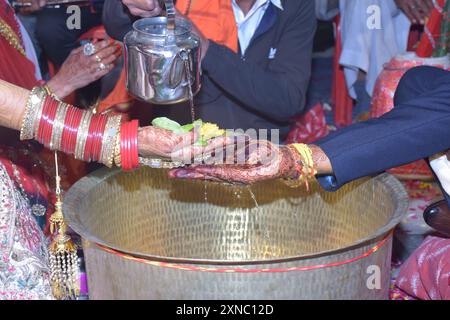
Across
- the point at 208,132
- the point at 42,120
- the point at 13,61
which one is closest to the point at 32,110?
the point at 42,120

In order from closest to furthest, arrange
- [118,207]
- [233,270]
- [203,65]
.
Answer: [233,270], [118,207], [203,65]

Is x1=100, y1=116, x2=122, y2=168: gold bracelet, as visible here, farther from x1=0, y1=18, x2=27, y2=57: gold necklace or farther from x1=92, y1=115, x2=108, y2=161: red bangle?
x1=0, y1=18, x2=27, y2=57: gold necklace

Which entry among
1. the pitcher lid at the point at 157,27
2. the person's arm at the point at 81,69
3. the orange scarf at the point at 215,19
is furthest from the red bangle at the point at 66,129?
the orange scarf at the point at 215,19

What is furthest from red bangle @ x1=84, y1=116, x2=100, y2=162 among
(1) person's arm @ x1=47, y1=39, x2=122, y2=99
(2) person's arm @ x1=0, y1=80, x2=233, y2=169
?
(1) person's arm @ x1=47, y1=39, x2=122, y2=99

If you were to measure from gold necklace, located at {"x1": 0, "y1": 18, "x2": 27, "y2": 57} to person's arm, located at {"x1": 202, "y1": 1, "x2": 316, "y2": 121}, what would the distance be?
0.62 m

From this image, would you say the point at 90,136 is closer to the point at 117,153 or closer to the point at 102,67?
the point at 117,153

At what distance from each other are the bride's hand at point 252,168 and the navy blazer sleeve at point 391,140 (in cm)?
12

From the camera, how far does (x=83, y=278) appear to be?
276 centimetres

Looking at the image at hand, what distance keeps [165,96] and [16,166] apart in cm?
57

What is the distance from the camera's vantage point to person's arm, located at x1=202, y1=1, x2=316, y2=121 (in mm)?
2648

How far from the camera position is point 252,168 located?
77.8 inches

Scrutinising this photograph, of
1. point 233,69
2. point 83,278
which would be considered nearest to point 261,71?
point 233,69

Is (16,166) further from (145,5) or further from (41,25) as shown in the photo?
(41,25)

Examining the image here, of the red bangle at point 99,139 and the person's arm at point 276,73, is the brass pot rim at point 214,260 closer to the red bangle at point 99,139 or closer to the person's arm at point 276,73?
the red bangle at point 99,139
